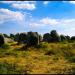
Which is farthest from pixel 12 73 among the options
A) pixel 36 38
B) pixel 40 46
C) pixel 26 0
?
pixel 36 38

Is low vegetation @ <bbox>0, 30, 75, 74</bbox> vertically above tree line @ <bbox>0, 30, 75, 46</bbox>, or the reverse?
tree line @ <bbox>0, 30, 75, 46</bbox>

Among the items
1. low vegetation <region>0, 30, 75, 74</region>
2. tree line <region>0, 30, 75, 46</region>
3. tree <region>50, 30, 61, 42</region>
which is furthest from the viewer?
tree <region>50, 30, 61, 42</region>

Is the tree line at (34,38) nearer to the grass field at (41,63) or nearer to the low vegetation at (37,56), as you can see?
the low vegetation at (37,56)

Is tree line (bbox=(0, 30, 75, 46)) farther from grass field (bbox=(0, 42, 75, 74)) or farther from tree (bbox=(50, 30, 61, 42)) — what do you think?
grass field (bbox=(0, 42, 75, 74))

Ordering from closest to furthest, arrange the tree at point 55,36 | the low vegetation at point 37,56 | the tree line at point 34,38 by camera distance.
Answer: the low vegetation at point 37,56 → the tree line at point 34,38 → the tree at point 55,36

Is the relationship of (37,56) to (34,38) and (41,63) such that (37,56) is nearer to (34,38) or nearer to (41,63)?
(41,63)

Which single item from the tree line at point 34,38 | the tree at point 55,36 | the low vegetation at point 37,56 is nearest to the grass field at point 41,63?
the low vegetation at point 37,56

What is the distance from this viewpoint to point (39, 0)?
9836mm

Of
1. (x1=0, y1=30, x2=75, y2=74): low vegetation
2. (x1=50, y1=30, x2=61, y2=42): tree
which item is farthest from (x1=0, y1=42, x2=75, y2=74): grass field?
(x1=50, y1=30, x2=61, y2=42): tree

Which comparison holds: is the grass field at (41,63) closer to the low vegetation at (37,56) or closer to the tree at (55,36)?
the low vegetation at (37,56)

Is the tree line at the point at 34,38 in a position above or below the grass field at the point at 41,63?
above

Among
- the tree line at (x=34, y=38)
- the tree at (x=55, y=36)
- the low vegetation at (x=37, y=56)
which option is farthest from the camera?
the tree at (x=55, y=36)

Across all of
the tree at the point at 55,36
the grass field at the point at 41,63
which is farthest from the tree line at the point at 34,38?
the grass field at the point at 41,63

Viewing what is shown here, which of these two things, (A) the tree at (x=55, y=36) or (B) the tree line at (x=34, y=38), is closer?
(B) the tree line at (x=34, y=38)
